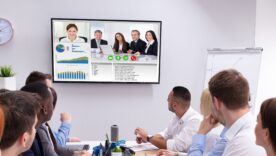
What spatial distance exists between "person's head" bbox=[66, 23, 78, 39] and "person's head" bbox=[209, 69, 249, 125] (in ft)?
8.43

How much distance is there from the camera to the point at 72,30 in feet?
12.8

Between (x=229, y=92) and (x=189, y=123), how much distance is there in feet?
3.13

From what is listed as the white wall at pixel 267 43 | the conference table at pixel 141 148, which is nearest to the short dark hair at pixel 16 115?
the conference table at pixel 141 148

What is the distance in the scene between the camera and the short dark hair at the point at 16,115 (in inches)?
44.3

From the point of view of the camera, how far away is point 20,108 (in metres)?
1.19

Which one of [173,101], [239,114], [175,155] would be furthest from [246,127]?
[173,101]

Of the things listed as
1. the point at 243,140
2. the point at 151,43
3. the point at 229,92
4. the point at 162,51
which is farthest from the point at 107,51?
the point at 243,140

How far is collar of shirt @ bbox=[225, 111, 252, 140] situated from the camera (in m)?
1.66

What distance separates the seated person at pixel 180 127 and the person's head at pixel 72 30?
179cm

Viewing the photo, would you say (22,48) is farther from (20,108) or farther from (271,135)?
(271,135)

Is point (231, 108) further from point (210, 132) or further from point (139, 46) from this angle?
point (139, 46)

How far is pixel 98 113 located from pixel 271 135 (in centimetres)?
312

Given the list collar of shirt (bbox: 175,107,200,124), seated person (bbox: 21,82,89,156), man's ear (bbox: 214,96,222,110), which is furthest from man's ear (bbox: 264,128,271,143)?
collar of shirt (bbox: 175,107,200,124)

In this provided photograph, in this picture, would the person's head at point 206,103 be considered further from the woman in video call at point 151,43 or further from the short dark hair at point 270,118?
the woman in video call at point 151,43
